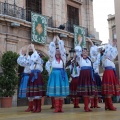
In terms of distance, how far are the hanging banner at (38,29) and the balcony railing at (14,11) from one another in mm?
405

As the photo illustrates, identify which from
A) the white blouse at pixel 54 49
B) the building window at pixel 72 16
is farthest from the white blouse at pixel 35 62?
the building window at pixel 72 16

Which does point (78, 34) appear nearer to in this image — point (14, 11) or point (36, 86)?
point (14, 11)

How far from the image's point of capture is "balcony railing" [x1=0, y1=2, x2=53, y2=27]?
40.6ft

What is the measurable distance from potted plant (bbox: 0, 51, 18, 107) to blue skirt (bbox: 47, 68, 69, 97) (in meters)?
5.17

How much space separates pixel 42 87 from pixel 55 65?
712 millimetres

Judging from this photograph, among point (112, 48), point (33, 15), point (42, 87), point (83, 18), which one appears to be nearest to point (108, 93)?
point (112, 48)

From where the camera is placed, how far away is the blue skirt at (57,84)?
589cm

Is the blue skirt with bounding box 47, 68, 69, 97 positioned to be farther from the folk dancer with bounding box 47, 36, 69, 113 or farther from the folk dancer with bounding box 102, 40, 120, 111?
the folk dancer with bounding box 102, 40, 120, 111

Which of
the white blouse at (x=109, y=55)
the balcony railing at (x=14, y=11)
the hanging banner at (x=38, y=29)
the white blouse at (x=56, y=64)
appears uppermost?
the balcony railing at (x=14, y=11)

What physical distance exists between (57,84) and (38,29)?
7.75 meters

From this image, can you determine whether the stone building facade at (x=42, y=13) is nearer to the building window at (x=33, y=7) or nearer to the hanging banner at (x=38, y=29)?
the building window at (x=33, y=7)

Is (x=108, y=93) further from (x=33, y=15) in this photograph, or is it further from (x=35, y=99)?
(x=33, y=15)

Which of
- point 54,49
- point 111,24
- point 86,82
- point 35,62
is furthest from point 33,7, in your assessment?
point 111,24

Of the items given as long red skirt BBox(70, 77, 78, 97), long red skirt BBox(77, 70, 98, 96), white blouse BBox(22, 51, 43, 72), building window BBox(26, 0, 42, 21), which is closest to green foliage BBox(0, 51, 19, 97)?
building window BBox(26, 0, 42, 21)
